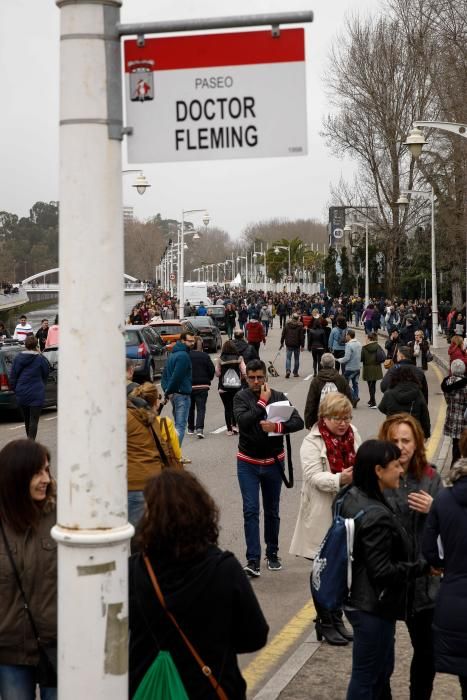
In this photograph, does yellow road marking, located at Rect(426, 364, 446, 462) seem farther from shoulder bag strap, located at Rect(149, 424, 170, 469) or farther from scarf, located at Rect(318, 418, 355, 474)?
shoulder bag strap, located at Rect(149, 424, 170, 469)

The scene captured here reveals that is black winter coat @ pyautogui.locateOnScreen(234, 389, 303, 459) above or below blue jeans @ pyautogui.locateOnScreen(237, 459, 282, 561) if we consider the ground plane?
above

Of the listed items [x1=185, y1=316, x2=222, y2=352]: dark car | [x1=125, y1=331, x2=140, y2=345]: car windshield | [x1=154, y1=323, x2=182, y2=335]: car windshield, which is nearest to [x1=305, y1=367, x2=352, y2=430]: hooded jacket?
[x1=125, y1=331, x2=140, y2=345]: car windshield

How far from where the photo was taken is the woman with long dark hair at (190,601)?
3.97m

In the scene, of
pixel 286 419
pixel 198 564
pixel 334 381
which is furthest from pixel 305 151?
pixel 334 381

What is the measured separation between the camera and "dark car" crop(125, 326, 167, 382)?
1099 inches

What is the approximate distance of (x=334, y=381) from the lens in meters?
12.4

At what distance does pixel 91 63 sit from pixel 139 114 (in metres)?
0.26

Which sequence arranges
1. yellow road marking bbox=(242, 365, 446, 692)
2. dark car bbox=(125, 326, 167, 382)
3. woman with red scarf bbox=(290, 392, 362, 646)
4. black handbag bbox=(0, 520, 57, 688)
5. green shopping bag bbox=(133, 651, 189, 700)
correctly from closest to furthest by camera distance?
1. green shopping bag bbox=(133, 651, 189, 700)
2. black handbag bbox=(0, 520, 57, 688)
3. yellow road marking bbox=(242, 365, 446, 692)
4. woman with red scarf bbox=(290, 392, 362, 646)
5. dark car bbox=(125, 326, 167, 382)

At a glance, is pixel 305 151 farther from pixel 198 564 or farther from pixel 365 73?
pixel 365 73

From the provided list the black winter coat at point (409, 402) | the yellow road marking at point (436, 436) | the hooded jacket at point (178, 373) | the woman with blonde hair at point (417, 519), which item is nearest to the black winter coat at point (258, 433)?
the black winter coat at point (409, 402)

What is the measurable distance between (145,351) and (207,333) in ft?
40.9

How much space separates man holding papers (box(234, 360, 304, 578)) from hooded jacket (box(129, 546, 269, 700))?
5.09m

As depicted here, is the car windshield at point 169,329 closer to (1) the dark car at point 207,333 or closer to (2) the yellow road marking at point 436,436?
(1) the dark car at point 207,333

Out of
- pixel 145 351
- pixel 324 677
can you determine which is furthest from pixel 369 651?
pixel 145 351
